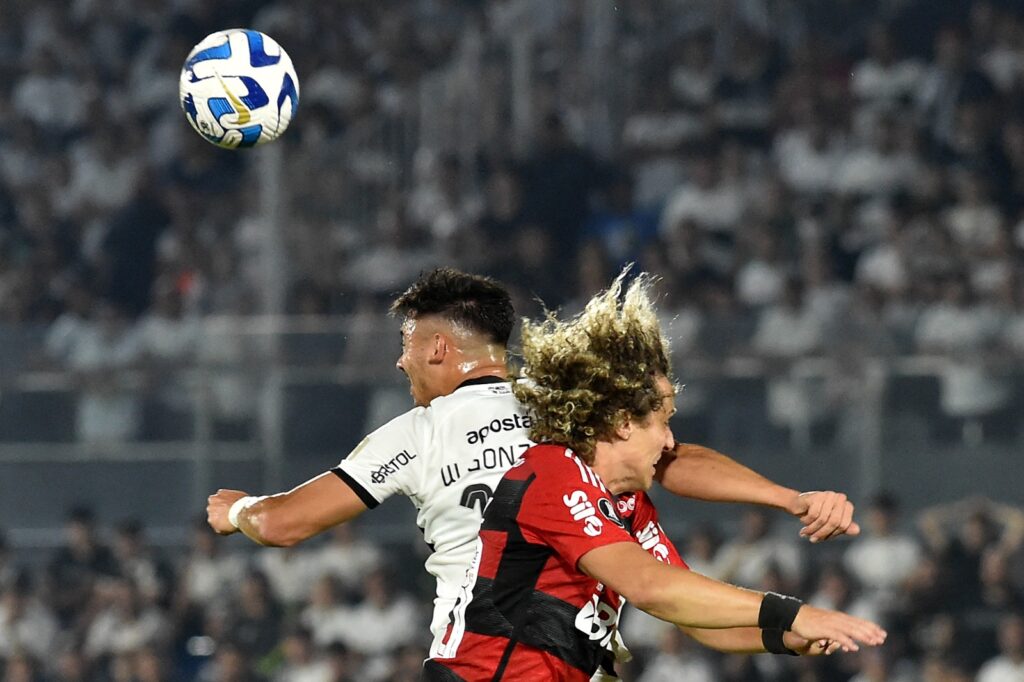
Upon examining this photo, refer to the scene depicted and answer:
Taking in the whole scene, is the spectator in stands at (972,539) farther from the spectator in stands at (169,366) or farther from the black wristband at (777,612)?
the black wristband at (777,612)

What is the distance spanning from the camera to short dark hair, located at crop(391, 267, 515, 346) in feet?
14.9

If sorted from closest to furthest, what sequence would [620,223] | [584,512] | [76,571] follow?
1. [584,512]
2. [76,571]
3. [620,223]

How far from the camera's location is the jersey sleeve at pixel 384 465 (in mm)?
4277

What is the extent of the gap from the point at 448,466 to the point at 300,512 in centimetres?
40

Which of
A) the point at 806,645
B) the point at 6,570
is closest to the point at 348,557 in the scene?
the point at 6,570

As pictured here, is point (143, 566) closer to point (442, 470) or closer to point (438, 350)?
point (438, 350)

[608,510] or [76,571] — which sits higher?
[76,571]

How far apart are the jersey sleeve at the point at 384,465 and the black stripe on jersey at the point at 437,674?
436 millimetres

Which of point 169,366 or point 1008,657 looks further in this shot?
point 169,366

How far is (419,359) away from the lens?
454 centimetres

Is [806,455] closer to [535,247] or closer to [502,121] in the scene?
[535,247]

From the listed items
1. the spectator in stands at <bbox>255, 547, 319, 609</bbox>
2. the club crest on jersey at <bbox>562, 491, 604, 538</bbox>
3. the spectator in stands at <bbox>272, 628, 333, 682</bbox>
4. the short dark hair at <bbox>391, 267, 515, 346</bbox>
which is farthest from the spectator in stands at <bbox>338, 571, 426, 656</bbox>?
the club crest on jersey at <bbox>562, 491, 604, 538</bbox>

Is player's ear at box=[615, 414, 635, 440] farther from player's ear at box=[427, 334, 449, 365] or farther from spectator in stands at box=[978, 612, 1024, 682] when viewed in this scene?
spectator in stands at box=[978, 612, 1024, 682]

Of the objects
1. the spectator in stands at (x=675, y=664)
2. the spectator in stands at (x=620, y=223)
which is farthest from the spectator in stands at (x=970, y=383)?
the spectator in stands at (x=620, y=223)
